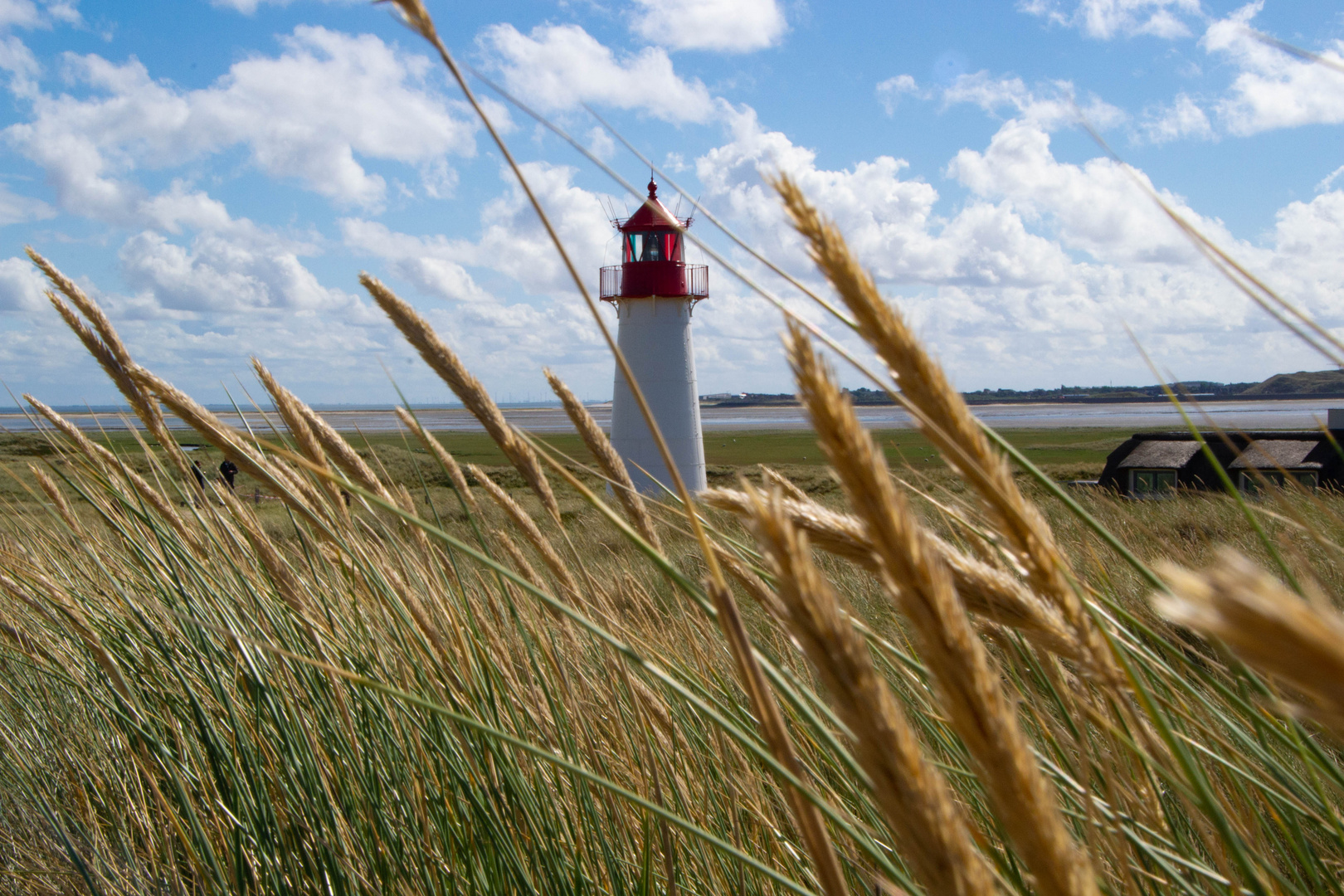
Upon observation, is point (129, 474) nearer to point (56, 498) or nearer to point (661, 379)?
point (56, 498)

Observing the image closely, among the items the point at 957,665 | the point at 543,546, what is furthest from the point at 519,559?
the point at 957,665

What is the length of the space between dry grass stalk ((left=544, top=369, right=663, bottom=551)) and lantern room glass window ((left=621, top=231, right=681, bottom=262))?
49.7ft

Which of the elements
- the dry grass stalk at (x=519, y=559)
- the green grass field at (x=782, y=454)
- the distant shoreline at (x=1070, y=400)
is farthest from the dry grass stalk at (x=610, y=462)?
the distant shoreline at (x=1070, y=400)

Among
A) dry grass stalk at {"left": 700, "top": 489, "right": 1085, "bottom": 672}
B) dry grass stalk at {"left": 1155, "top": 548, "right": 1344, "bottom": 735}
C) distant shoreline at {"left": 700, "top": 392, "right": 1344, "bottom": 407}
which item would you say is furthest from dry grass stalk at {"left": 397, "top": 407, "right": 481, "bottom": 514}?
distant shoreline at {"left": 700, "top": 392, "right": 1344, "bottom": 407}

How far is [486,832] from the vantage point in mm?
1572

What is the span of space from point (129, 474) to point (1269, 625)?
2652mm

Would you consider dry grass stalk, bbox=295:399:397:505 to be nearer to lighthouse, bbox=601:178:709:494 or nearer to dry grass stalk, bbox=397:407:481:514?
dry grass stalk, bbox=397:407:481:514

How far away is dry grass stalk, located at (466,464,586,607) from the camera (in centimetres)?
187

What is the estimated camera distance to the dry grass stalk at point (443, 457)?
2.01m

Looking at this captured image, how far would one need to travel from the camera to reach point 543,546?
1.88 meters

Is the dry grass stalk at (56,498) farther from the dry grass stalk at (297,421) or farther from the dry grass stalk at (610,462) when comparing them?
the dry grass stalk at (610,462)

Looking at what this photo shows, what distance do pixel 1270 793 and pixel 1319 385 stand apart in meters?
164

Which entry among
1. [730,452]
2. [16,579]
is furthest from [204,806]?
[730,452]

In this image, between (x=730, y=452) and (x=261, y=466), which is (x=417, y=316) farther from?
(x=730, y=452)
